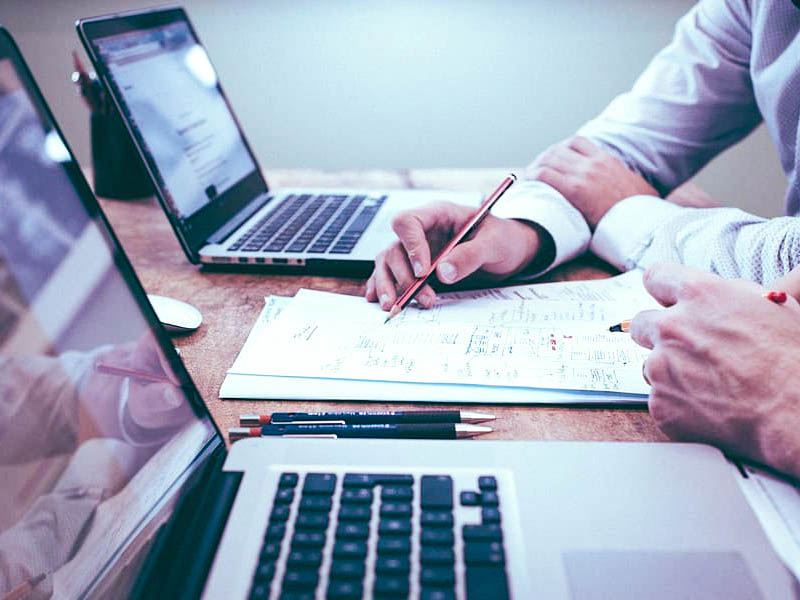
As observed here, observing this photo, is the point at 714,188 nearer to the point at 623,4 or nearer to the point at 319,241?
the point at 623,4

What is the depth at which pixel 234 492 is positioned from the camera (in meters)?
0.41

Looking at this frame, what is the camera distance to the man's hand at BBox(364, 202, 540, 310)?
0.70 metres

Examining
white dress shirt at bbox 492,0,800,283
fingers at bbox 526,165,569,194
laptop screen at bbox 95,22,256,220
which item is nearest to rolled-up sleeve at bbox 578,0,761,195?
white dress shirt at bbox 492,0,800,283

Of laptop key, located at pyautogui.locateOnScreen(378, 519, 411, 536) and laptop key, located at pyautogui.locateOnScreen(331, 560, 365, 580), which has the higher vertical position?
laptop key, located at pyautogui.locateOnScreen(331, 560, 365, 580)

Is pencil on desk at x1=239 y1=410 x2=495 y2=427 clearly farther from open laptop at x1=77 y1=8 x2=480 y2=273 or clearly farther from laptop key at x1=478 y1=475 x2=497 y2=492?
open laptop at x1=77 y1=8 x2=480 y2=273

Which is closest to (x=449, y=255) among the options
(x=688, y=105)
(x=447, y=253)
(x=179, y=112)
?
(x=447, y=253)

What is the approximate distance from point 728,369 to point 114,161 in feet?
3.29

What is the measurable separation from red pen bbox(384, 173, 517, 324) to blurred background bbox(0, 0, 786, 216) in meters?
1.20

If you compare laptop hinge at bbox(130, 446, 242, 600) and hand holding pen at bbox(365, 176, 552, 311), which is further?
hand holding pen at bbox(365, 176, 552, 311)

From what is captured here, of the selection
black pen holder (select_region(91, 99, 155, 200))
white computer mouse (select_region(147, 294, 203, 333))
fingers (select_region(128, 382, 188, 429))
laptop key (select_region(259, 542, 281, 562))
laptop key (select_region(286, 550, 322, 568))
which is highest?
black pen holder (select_region(91, 99, 155, 200))

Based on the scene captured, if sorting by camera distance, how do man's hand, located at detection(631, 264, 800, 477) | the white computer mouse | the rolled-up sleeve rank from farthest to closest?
1. the rolled-up sleeve
2. the white computer mouse
3. man's hand, located at detection(631, 264, 800, 477)

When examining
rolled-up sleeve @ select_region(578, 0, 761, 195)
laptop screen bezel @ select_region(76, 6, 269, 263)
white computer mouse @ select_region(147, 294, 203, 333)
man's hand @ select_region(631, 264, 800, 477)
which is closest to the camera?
man's hand @ select_region(631, 264, 800, 477)

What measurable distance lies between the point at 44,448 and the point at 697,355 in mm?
443

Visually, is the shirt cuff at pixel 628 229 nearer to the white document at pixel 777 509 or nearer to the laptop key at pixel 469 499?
the white document at pixel 777 509
